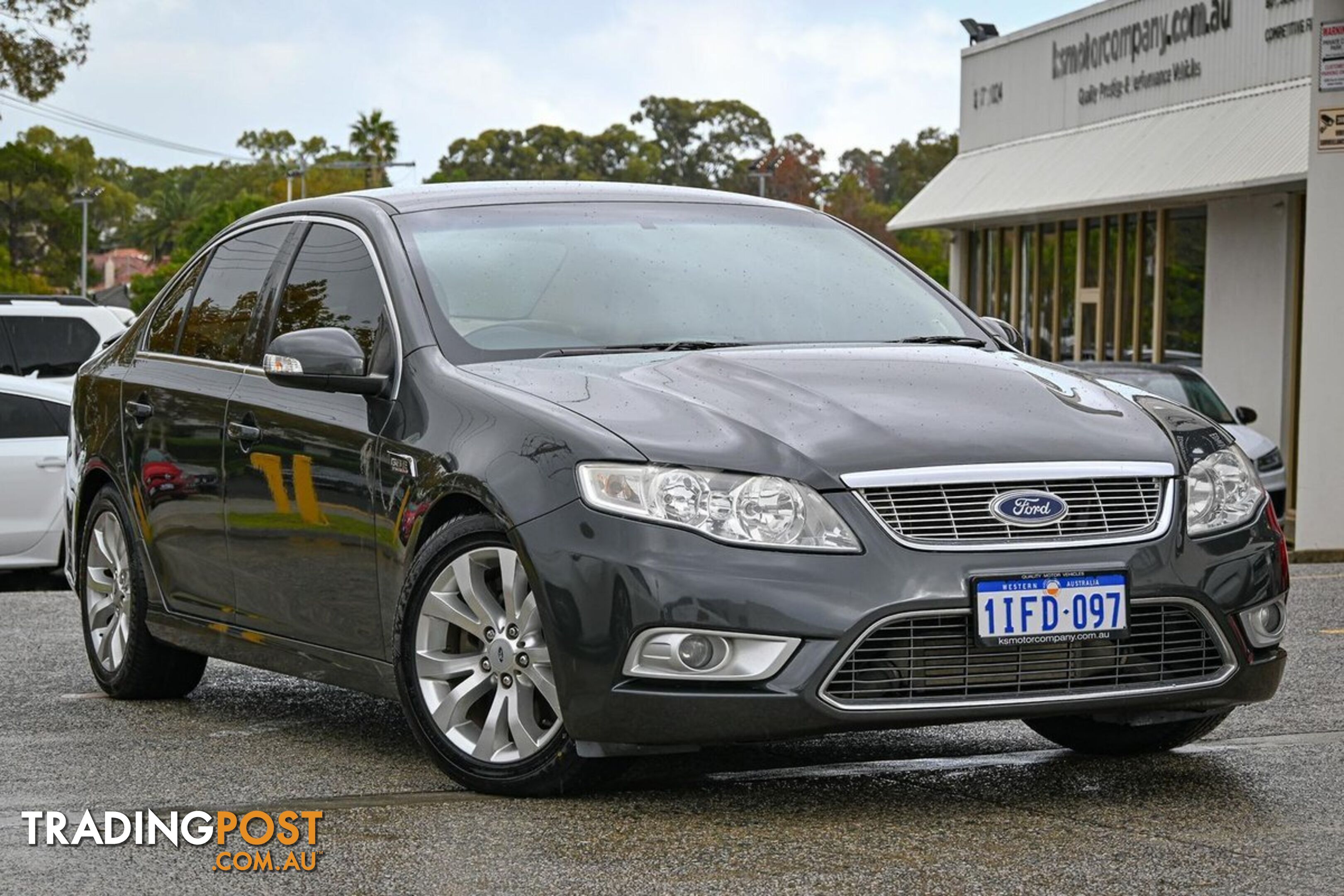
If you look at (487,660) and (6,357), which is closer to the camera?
(487,660)

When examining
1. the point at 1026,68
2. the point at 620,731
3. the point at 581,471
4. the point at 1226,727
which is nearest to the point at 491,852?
the point at 620,731

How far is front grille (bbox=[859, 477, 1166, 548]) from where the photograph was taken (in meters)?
5.07

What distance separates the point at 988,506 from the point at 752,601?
0.60 metres

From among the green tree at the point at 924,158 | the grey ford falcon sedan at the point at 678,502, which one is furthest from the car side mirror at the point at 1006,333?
the green tree at the point at 924,158

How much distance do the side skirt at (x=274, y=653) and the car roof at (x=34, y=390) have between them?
6847mm

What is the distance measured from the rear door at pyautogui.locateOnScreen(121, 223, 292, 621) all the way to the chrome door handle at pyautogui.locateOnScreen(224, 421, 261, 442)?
0.07 meters

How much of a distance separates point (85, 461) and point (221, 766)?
84.2 inches

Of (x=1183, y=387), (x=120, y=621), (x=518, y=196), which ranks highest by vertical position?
(x=518, y=196)

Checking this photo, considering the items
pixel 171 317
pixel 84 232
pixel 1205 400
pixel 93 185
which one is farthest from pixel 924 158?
pixel 171 317

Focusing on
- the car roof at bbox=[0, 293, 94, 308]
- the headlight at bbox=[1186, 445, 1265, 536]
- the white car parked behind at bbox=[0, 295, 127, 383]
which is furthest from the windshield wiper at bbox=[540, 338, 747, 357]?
→ the car roof at bbox=[0, 293, 94, 308]

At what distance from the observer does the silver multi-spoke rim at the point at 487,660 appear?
17.6ft

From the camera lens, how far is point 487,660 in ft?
18.0

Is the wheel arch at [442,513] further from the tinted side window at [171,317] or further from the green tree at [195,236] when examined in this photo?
the green tree at [195,236]

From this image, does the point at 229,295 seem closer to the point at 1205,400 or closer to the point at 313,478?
the point at 313,478
